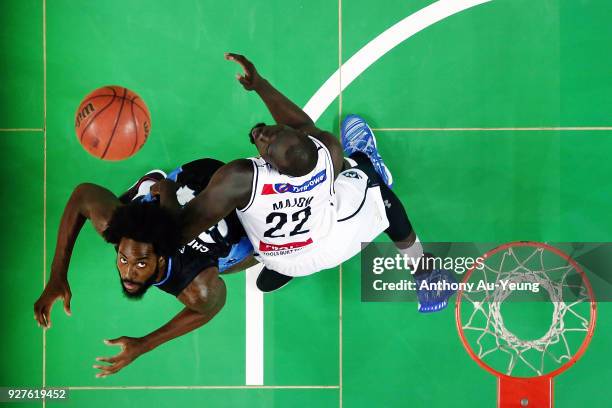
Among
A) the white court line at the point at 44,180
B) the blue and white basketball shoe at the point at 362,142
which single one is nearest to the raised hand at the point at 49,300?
the white court line at the point at 44,180

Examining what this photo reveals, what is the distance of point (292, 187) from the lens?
2.52 meters

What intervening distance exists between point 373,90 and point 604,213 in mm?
1675

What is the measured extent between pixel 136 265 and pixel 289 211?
703 mm

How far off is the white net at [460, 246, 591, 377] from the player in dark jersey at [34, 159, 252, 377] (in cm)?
156

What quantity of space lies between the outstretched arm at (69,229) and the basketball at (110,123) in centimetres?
35

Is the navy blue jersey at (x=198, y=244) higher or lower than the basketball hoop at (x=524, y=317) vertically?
higher

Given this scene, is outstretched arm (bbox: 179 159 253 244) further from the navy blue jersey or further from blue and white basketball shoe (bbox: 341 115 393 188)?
blue and white basketball shoe (bbox: 341 115 393 188)

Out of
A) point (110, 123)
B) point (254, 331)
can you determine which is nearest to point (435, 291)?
point (254, 331)

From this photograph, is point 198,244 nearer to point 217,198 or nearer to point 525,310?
point 217,198

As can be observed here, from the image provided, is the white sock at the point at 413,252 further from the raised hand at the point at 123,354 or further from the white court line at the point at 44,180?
the white court line at the point at 44,180

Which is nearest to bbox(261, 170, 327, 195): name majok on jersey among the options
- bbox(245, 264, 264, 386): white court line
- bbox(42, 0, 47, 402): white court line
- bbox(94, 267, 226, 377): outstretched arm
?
bbox(94, 267, 226, 377): outstretched arm

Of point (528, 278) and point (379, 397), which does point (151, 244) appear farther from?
point (528, 278)

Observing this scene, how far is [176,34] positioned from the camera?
370 centimetres

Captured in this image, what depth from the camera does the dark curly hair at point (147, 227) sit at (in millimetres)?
2406
